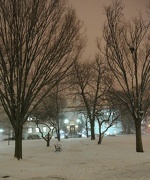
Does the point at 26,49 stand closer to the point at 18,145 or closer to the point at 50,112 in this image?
the point at 18,145

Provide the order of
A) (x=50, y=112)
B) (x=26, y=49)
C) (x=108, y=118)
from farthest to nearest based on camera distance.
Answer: (x=50, y=112)
(x=108, y=118)
(x=26, y=49)

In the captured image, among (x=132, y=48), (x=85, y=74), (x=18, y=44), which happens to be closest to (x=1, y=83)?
(x=18, y=44)

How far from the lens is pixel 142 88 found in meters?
17.5

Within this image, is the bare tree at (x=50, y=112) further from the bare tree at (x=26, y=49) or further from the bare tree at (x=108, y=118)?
the bare tree at (x=26, y=49)

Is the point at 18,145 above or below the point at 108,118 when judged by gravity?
below

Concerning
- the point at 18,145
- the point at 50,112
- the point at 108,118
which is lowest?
the point at 18,145

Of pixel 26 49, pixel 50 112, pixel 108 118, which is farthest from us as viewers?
pixel 50 112

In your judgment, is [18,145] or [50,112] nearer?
[18,145]

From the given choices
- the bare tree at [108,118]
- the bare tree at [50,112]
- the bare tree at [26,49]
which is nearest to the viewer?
the bare tree at [26,49]

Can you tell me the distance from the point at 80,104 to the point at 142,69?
74.8 ft

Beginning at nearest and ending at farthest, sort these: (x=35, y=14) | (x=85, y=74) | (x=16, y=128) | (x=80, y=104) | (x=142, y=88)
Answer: (x=35, y=14) → (x=16, y=128) → (x=142, y=88) → (x=85, y=74) → (x=80, y=104)

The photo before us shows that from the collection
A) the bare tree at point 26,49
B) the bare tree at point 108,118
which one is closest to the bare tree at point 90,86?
the bare tree at point 108,118

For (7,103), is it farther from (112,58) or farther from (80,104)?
(80,104)

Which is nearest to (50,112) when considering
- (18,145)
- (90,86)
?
(90,86)
